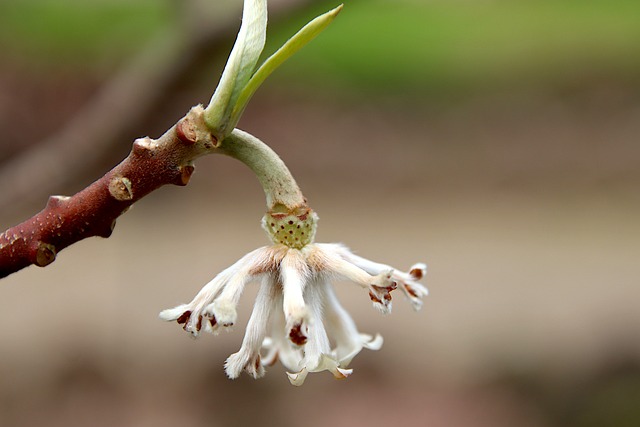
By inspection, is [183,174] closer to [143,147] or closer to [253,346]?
[143,147]

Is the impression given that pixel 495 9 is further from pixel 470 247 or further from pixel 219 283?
pixel 219 283

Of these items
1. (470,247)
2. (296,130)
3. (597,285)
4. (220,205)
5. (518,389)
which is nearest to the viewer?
(518,389)

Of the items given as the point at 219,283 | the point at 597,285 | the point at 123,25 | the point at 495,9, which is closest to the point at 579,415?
the point at 597,285

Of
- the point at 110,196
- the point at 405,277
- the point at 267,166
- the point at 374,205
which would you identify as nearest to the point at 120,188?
the point at 110,196

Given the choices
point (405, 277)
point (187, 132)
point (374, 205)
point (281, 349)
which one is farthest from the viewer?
point (374, 205)

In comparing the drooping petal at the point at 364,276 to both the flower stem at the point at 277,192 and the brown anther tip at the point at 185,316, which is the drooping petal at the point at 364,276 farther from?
the brown anther tip at the point at 185,316

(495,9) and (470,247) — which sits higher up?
(495,9)
